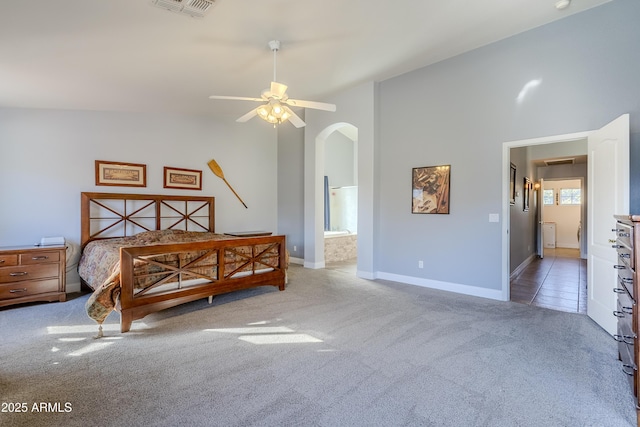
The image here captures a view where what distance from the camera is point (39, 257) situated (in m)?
3.78

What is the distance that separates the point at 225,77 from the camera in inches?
164

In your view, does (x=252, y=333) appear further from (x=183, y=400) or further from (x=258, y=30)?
(x=258, y=30)

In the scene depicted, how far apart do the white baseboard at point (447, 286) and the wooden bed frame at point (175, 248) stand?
1.86m

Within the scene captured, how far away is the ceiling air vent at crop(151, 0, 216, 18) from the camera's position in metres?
2.55

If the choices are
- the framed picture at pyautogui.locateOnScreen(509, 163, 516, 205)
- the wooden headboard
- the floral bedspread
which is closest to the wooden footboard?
the floral bedspread

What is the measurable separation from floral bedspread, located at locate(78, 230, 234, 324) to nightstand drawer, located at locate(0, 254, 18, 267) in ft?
2.28

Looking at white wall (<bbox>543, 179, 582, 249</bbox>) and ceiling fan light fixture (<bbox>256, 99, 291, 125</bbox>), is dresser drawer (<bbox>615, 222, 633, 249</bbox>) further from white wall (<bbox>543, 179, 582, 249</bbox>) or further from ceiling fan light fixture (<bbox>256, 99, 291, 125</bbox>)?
white wall (<bbox>543, 179, 582, 249</bbox>)

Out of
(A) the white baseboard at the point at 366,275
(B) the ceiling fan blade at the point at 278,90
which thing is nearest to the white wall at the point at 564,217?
(A) the white baseboard at the point at 366,275

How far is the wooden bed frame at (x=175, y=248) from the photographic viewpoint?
3062mm

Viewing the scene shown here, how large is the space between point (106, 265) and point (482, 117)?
507 cm

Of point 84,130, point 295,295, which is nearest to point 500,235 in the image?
point 295,295

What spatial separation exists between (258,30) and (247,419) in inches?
135

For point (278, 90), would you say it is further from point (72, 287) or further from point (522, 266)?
point (522, 266)

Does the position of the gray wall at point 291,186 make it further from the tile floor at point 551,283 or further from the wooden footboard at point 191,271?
the wooden footboard at point 191,271
